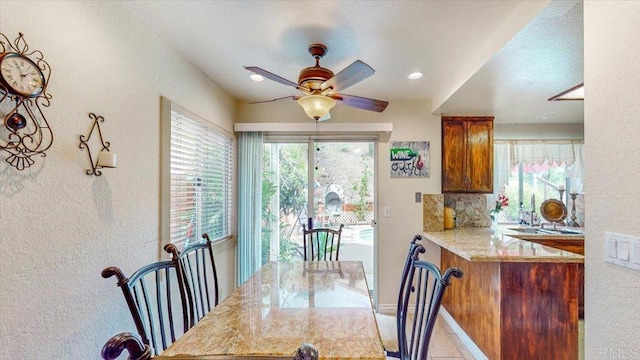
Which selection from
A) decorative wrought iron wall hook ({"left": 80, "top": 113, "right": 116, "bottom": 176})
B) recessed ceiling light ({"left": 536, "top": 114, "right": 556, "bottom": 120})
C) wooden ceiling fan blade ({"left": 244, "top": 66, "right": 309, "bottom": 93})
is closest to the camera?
decorative wrought iron wall hook ({"left": 80, "top": 113, "right": 116, "bottom": 176})

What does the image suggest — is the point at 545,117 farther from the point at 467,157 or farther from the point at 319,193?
the point at 319,193

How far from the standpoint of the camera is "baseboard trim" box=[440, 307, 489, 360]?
2.43 metres

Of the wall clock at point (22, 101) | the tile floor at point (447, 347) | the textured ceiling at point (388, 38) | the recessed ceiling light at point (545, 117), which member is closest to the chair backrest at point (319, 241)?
the tile floor at point (447, 347)

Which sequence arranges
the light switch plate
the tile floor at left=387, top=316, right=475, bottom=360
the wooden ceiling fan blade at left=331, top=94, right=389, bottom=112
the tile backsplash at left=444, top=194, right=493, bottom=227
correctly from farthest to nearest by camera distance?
1. the tile backsplash at left=444, top=194, right=493, bottom=227
2. the tile floor at left=387, top=316, right=475, bottom=360
3. the wooden ceiling fan blade at left=331, top=94, right=389, bottom=112
4. the light switch plate

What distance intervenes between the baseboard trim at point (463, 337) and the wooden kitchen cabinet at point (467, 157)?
138cm

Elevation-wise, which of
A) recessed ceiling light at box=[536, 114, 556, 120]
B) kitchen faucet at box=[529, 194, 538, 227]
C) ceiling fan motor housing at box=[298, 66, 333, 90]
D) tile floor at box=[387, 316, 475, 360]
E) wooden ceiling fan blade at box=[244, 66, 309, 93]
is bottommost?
tile floor at box=[387, 316, 475, 360]

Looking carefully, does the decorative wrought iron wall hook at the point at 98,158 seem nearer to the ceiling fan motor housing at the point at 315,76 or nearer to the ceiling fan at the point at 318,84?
the ceiling fan at the point at 318,84

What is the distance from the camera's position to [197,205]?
8.93 feet

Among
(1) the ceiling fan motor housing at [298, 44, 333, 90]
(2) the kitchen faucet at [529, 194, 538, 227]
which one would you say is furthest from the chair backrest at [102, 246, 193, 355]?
(2) the kitchen faucet at [529, 194, 538, 227]

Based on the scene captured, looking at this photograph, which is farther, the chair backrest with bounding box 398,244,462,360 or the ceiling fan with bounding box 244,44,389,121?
the ceiling fan with bounding box 244,44,389,121

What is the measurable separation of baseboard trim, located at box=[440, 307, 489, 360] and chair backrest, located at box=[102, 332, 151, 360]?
258cm

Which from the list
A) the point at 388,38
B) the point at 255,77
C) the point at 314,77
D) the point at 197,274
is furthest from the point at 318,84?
the point at 197,274

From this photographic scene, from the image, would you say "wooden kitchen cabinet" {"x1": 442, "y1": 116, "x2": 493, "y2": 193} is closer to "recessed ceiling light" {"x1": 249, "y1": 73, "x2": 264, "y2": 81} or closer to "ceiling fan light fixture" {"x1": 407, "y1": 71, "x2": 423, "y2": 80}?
"ceiling fan light fixture" {"x1": 407, "y1": 71, "x2": 423, "y2": 80}

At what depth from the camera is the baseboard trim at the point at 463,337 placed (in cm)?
243
